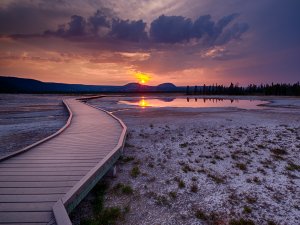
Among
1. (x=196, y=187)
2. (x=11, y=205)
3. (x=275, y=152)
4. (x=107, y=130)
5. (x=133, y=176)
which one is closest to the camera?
(x=11, y=205)

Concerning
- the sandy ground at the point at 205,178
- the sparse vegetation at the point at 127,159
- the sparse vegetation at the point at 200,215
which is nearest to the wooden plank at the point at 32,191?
the sandy ground at the point at 205,178

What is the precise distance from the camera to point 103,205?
5.79m

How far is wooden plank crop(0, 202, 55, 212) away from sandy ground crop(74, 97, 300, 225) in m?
1.52

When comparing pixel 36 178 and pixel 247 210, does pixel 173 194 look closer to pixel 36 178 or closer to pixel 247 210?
pixel 247 210

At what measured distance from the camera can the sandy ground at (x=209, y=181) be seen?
217 inches

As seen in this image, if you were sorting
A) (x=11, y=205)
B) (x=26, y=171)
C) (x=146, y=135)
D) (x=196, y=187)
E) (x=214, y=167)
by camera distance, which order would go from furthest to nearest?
(x=146, y=135), (x=214, y=167), (x=196, y=187), (x=26, y=171), (x=11, y=205)

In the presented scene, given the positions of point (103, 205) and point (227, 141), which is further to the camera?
point (227, 141)

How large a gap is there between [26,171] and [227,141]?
9.52 meters

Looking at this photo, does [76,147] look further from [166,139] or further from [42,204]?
[166,139]

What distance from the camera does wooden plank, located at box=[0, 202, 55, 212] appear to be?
3818 mm

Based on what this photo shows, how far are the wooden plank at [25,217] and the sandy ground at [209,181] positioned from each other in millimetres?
1706

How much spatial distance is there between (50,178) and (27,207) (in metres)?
1.23

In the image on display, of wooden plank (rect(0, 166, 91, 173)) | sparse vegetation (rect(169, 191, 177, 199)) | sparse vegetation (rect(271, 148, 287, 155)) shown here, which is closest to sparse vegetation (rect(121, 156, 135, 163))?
sparse vegetation (rect(169, 191, 177, 199))

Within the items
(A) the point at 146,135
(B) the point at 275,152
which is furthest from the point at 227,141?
(A) the point at 146,135
